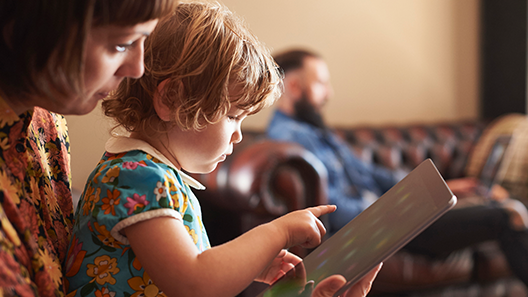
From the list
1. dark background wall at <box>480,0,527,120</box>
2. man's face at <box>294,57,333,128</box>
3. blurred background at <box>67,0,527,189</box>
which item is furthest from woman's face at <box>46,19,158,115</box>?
dark background wall at <box>480,0,527,120</box>

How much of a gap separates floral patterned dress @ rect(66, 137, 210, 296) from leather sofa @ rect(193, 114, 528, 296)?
778mm

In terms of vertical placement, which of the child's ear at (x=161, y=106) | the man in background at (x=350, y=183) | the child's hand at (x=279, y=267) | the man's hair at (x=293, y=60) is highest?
the child's ear at (x=161, y=106)

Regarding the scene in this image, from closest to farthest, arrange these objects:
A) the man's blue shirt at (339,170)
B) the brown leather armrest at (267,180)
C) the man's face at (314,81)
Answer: the brown leather armrest at (267,180), the man's blue shirt at (339,170), the man's face at (314,81)

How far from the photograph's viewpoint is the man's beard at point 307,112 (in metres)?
2.19

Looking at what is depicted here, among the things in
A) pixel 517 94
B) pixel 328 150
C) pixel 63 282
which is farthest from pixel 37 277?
pixel 517 94

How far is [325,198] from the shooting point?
161cm

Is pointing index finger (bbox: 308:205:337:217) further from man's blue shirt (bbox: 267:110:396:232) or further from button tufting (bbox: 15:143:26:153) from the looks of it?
man's blue shirt (bbox: 267:110:396:232)

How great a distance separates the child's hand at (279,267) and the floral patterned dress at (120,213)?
0.16m

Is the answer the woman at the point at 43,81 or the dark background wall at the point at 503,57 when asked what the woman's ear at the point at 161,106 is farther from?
the dark background wall at the point at 503,57

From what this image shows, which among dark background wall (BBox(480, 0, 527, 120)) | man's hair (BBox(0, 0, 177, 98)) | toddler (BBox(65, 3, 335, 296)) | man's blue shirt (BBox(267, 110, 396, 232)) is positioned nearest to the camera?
man's hair (BBox(0, 0, 177, 98))

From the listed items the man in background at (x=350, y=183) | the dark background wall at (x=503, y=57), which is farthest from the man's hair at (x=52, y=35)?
the dark background wall at (x=503, y=57)

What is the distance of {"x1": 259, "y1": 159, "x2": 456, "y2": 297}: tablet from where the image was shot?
497 mm

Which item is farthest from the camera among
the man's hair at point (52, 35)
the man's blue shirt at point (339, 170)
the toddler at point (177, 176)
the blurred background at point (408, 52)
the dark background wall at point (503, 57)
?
the dark background wall at point (503, 57)

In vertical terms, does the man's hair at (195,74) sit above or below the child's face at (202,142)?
above
